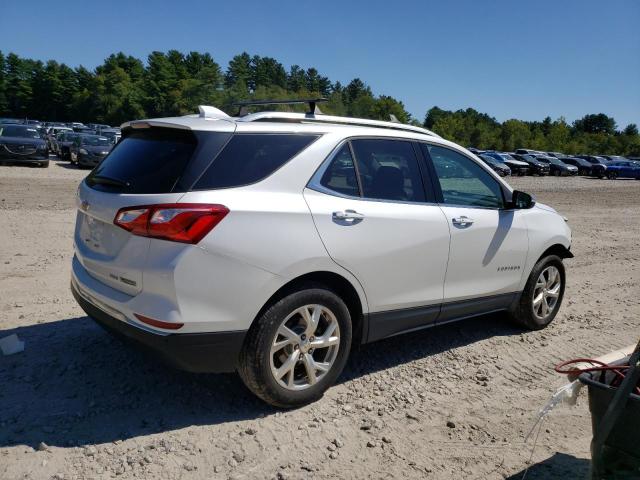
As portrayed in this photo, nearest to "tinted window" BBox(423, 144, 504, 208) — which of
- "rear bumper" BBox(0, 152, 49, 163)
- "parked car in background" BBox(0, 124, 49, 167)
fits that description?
"parked car in background" BBox(0, 124, 49, 167)

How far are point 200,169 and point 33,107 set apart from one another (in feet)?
437

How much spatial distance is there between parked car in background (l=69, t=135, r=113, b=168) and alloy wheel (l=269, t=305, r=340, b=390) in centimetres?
2110

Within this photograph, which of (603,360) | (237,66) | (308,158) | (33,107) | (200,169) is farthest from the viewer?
(237,66)

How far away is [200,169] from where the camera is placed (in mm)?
3195

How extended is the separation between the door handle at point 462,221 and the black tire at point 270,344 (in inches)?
49.3

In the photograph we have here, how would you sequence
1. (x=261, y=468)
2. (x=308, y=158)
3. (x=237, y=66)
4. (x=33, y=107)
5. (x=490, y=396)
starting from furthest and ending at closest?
(x=237, y=66)
(x=33, y=107)
(x=490, y=396)
(x=308, y=158)
(x=261, y=468)

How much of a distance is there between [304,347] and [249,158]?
4.09 feet

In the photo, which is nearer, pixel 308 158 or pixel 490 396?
pixel 308 158

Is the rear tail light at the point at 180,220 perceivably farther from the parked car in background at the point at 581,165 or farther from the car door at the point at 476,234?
the parked car in background at the point at 581,165

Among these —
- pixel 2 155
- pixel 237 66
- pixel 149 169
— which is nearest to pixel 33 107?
pixel 237 66

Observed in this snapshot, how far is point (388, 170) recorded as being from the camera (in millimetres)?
4121

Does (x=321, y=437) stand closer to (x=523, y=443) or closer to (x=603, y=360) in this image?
(x=523, y=443)

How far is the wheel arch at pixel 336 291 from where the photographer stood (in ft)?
11.1

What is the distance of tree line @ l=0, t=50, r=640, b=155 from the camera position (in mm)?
85750
